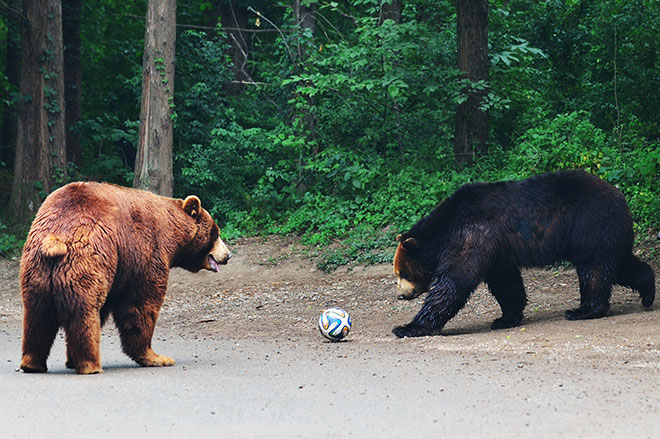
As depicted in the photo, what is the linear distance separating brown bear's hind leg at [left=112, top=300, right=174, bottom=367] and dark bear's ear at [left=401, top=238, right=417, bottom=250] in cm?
334

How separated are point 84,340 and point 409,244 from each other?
4.27 m

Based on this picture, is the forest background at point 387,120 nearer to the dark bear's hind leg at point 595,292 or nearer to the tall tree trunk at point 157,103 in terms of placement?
the tall tree trunk at point 157,103

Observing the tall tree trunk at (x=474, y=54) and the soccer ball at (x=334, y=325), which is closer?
the soccer ball at (x=334, y=325)

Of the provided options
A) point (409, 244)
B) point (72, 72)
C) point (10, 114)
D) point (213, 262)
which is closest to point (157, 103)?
point (72, 72)

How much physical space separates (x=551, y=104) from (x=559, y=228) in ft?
31.8

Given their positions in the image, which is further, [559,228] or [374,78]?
[374,78]

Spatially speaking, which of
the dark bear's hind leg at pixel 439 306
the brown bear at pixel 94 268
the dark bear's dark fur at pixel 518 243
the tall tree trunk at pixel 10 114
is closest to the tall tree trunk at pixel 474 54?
the dark bear's dark fur at pixel 518 243

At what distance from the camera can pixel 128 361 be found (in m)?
8.93

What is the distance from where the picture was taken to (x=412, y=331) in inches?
392

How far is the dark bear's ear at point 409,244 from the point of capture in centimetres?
1033

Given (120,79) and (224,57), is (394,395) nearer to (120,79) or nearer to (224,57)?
(224,57)

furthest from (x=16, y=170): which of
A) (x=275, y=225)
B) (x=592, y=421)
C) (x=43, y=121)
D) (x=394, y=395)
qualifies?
(x=592, y=421)

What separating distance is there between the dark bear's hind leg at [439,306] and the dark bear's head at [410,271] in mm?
490

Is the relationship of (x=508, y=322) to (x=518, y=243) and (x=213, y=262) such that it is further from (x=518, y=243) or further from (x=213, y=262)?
(x=213, y=262)
